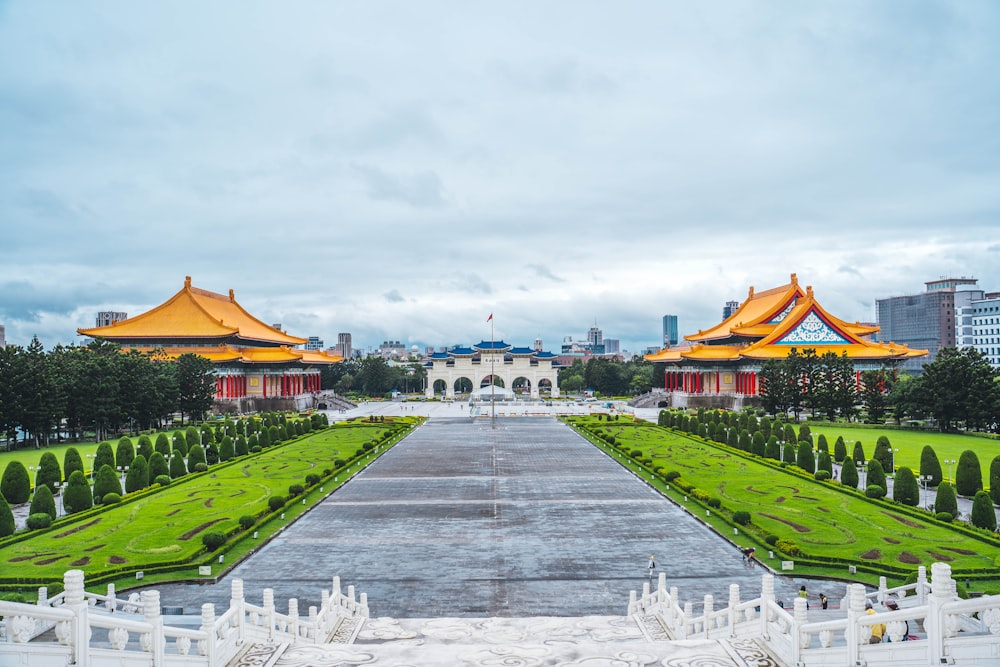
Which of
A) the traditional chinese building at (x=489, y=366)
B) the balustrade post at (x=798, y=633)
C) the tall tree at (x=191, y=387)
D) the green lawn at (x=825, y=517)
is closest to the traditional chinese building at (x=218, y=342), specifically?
the tall tree at (x=191, y=387)

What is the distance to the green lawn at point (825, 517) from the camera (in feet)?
69.1

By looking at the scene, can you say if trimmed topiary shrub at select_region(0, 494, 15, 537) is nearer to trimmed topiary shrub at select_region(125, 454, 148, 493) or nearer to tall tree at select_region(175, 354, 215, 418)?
trimmed topiary shrub at select_region(125, 454, 148, 493)

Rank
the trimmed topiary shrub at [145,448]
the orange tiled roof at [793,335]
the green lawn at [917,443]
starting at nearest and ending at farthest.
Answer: the trimmed topiary shrub at [145,448] → the green lawn at [917,443] → the orange tiled roof at [793,335]

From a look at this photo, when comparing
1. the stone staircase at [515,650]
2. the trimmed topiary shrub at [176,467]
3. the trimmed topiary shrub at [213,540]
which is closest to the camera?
the stone staircase at [515,650]

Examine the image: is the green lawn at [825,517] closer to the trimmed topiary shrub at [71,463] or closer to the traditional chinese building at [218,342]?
the trimmed topiary shrub at [71,463]

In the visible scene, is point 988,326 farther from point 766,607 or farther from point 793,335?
point 766,607

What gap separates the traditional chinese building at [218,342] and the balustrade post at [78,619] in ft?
220

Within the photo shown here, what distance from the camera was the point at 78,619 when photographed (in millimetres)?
9555

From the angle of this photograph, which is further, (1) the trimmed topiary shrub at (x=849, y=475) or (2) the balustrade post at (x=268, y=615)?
(1) the trimmed topiary shrub at (x=849, y=475)

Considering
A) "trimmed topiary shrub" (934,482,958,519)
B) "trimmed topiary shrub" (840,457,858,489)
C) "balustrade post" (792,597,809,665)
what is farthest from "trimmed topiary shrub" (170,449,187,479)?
"balustrade post" (792,597,809,665)

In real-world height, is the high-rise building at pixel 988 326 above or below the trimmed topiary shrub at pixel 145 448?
above

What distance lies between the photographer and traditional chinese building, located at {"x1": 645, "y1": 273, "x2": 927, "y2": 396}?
2884 inches

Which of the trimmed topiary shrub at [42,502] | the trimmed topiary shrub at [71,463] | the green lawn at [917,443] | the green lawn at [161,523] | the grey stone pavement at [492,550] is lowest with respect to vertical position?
the grey stone pavement at [492,550]

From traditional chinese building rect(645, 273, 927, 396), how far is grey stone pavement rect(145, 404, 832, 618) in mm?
41837
